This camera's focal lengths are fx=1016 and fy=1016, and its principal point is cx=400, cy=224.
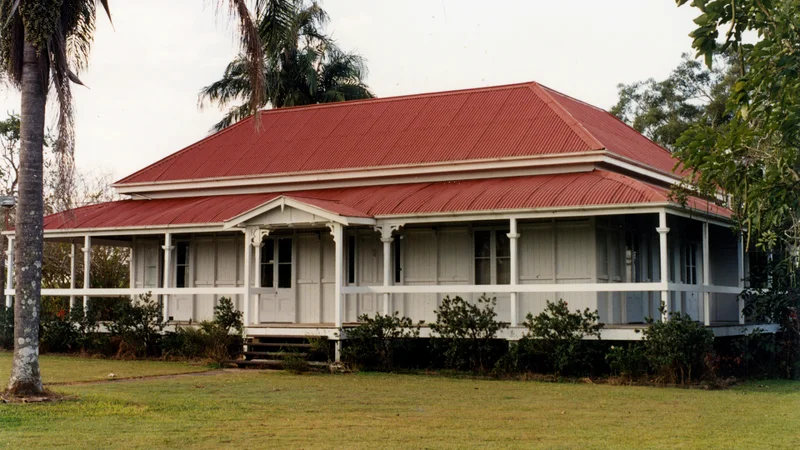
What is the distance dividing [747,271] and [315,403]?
13315mm

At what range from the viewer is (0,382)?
54.6 feet

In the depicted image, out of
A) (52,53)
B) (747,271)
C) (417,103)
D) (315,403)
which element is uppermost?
(417,103)

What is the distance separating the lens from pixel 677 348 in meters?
17.0

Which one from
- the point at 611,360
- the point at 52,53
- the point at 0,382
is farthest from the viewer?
the point at 611,360

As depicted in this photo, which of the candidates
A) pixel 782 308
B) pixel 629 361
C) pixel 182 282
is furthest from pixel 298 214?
pixel 782 308

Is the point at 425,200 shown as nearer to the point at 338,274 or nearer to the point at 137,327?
the point at 338,274

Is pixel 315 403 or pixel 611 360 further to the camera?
pixel 611 360

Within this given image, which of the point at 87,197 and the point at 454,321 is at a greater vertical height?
the point at 87,197

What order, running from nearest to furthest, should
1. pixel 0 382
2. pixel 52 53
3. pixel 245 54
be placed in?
pixel 52 53 → pixel 245 54 → pixel 0 382

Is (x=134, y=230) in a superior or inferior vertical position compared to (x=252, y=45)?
inferior

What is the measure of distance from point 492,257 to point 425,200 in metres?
1.95

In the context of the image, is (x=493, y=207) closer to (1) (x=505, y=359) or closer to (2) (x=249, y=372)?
(1) (x=505, y=359)

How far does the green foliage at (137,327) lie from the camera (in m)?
22.2

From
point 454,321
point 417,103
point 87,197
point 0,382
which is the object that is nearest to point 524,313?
point 454,321
